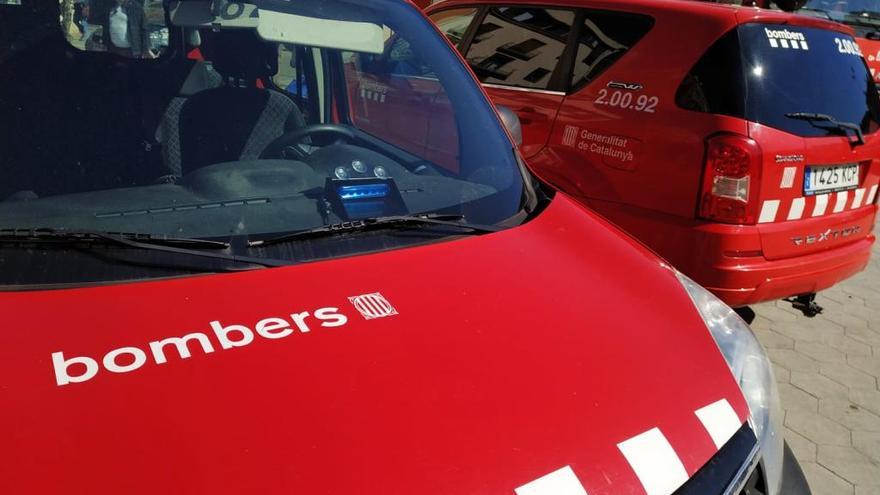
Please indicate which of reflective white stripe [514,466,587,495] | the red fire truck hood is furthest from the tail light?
reflective white stripe [514,466,587,495]

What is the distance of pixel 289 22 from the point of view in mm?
2141

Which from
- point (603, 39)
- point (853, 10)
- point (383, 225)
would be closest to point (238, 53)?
point (383, 225)

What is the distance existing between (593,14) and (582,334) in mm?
2943

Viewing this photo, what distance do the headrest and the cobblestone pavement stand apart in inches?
102

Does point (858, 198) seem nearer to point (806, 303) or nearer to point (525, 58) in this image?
point (806, 303)

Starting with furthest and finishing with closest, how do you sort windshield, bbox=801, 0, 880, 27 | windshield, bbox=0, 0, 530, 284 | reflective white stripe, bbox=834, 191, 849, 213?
1. windshield, bbox=801, 0, 880, 27
2. reflective white stripe, bbox=834, 191, 849, 213
3. windshield, bbox=0, 0, 530, 284

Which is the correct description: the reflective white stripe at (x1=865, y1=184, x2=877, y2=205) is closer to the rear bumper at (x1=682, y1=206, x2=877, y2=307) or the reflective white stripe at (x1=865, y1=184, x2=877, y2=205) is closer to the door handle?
the rear bumper at (x1=682, y1=206, x2=877, y2=307)

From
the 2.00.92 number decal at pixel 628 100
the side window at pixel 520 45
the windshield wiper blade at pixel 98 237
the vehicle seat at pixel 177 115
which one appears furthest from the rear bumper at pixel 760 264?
the windshield wiper blade at pixel 98 237

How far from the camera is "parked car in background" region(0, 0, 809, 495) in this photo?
114cm

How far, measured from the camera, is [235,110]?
197 centimetres

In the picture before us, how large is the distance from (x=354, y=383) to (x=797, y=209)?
2877mm

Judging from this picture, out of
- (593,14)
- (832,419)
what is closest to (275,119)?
(593,14)

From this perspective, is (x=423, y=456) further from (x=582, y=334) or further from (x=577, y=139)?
(x=577, y=139)

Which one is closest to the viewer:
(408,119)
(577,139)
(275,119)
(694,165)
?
(275,119)
